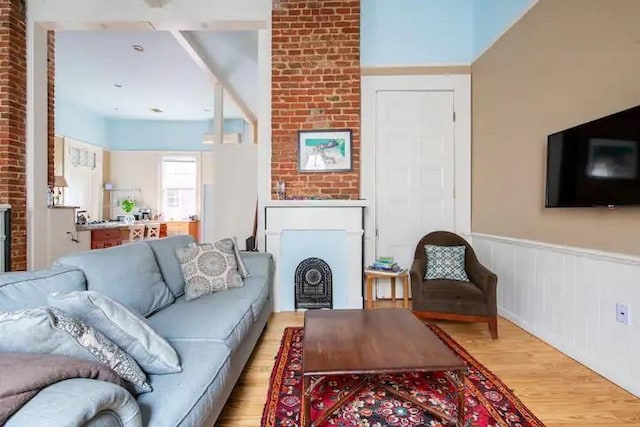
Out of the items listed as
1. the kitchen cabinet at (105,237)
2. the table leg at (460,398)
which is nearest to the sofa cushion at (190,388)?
the table leg at (460,398)

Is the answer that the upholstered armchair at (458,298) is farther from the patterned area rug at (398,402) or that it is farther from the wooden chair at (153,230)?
the wooden chair at (153,230)

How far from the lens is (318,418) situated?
1.73 metres

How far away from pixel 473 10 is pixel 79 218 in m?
6.86

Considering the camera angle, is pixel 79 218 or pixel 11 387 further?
pixel 79 218

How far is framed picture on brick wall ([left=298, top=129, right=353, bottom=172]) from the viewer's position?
12.4 ft

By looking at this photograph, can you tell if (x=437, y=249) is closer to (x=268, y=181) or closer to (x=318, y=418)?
(x=268, y=181)

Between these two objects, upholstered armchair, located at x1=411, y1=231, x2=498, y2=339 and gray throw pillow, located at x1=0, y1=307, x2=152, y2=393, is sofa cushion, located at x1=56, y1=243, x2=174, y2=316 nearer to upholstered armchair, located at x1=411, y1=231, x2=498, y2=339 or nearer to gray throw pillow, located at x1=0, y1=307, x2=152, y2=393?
gray throw pillow, located at x1=0, y1=307, x2=152, y2=393

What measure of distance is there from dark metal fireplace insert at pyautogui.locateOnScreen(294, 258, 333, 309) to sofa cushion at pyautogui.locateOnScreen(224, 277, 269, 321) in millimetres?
749

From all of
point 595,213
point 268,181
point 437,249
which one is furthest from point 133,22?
point 595,213

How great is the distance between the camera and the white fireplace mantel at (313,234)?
3.69 metres

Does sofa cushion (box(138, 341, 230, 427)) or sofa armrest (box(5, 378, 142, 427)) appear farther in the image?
sofa cushion (box(138, 341, 230, 427))

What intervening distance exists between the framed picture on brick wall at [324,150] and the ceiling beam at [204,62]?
2.06m

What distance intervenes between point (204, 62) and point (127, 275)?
3990 mm

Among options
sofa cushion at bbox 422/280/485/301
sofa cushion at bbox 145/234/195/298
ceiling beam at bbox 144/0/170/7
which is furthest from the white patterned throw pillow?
ceiling beam at bbox 144/0/170/7
